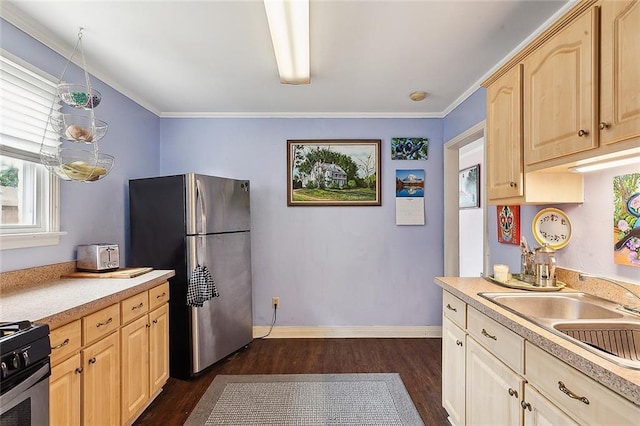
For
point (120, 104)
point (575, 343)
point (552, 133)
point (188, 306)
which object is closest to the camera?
point (575, 343)

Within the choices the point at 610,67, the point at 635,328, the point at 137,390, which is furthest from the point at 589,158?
the point at 137,390

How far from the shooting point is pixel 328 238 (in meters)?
3.55

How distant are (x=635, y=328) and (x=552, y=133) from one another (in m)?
0.86

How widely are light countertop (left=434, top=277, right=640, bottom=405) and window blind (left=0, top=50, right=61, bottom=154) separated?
2511 mm

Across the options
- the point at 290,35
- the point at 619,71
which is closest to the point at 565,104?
the point at 619,71

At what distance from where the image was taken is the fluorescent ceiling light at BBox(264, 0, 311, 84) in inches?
60.3

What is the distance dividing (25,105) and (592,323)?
9.87 ft

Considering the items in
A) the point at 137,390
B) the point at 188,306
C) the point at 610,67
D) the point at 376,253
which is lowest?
the point at 137,390

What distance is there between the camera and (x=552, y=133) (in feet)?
4.99

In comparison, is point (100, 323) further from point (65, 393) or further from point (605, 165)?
point (605, 165)

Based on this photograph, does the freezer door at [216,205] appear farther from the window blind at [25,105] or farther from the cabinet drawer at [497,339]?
the cabinet drawer at [497,339]

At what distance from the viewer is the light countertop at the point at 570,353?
86 centimetres

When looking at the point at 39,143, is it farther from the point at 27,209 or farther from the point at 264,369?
the point at 264,369

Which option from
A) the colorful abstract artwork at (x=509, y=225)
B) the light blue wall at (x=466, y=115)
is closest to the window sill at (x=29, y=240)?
the colorful abstract artwork at (x=509, y=225)
